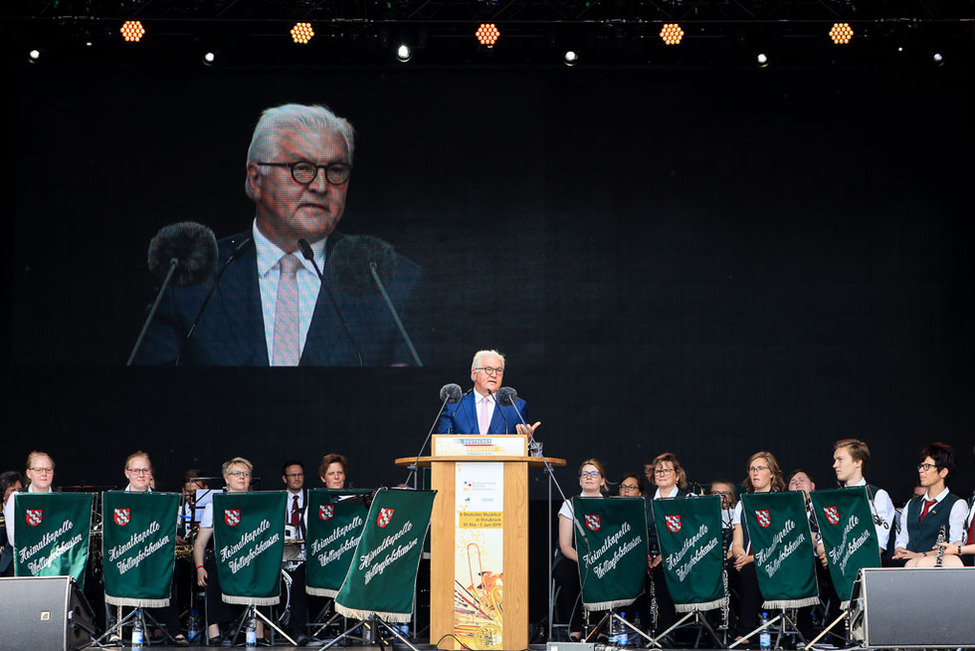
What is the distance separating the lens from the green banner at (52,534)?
6.75m

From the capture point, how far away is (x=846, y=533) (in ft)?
21.5

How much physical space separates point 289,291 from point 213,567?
340 cm

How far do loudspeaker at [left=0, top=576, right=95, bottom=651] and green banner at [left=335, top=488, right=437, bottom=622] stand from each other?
1362mm

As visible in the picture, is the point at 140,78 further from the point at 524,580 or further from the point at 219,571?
the point at 524,580

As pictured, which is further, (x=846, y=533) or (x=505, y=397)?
(x=846, y=533)

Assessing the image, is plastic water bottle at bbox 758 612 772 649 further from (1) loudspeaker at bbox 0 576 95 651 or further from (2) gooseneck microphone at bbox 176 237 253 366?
(2) gooseneck microphone at bbox 176 237 253 366

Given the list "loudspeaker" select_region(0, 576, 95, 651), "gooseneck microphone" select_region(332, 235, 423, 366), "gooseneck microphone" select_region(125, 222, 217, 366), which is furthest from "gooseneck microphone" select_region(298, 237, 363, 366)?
"loudspeaker" select_region(0, 576, 95, 651)

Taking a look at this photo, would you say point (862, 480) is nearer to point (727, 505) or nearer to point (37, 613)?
point (727, 505)

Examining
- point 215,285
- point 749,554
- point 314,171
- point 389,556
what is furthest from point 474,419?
point 314,171

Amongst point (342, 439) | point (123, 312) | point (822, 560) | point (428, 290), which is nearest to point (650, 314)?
point (428, 290)

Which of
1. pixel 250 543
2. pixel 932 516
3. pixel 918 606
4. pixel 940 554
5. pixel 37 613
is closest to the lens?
pixel 918 606

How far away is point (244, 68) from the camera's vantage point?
10.4 meters

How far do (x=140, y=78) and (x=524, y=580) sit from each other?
655 cm

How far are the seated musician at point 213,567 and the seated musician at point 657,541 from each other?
2.47 m
